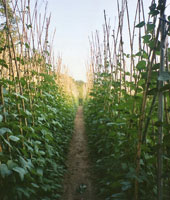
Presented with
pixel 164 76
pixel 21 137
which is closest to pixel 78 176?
pixel 21 137

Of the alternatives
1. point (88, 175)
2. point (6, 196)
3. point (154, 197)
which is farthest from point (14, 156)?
point (88, 175)

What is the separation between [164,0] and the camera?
1401mm

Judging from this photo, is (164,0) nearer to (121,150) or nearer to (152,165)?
(152,165)

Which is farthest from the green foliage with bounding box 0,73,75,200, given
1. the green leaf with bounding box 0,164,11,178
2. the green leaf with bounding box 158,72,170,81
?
the green leaf with bounding box 158,72,170,81

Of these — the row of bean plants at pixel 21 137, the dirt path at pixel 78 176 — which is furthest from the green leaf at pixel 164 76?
the dirt path at pixel 78 176

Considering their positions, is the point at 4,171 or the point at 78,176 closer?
the point at 4,171

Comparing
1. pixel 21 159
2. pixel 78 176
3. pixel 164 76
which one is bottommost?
pixel 78 176

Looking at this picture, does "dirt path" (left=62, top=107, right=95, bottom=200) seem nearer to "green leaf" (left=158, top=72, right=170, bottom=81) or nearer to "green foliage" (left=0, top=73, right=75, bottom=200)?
"green foliage" (left=0, top=73, right=75, bottom=200)

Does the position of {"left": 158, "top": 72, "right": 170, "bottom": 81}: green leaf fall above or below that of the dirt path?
above

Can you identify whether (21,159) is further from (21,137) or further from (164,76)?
(164,76)

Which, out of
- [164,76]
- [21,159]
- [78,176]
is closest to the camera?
[164,76]

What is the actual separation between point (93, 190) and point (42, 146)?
115cm

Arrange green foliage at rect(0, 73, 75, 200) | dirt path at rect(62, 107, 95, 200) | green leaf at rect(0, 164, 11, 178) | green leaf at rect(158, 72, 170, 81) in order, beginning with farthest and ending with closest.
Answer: dirt path at rect(62, 107, 95, 200), green foliage at rect(0, 73, 75, 200), green leaf at rect(0, 164, 11, 178), green leaf at rect(158, 72, 170, 81)

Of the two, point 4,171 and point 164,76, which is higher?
point 164,76
